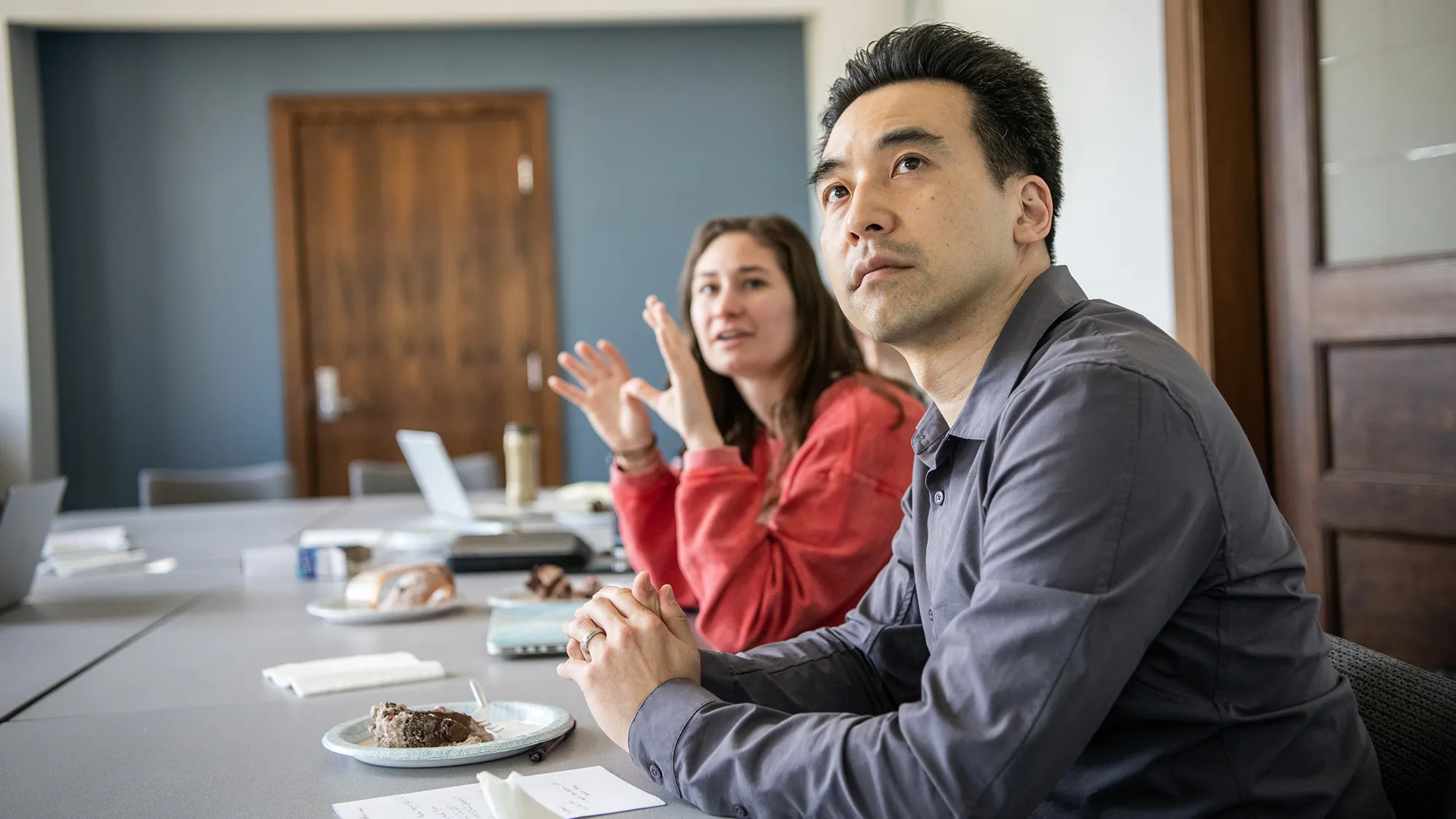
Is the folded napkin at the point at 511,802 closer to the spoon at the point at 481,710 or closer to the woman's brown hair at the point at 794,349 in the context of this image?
the spoon at the point at 481,710

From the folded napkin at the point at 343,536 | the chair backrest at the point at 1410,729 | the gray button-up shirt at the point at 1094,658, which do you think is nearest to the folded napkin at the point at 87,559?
the folded napkin at the point at 343,536

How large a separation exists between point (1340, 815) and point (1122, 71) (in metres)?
2.85

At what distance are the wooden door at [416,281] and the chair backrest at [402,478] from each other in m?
1.53

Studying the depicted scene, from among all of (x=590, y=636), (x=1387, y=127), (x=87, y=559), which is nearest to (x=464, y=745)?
(x=590, y=636)

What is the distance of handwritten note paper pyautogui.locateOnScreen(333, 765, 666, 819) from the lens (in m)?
1.00

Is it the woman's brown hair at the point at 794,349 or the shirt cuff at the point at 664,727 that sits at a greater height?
the woman's brown hair at the point at 794,349

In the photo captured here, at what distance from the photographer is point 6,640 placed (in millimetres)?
1856

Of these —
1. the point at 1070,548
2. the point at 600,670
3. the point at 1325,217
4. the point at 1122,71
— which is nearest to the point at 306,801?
the point at 600,670

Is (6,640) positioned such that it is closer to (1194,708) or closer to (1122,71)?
(1194,708)

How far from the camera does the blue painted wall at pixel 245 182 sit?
5.89 meters

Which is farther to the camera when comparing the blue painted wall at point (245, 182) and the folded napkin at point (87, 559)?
the blue painted wall at point (245, 182)

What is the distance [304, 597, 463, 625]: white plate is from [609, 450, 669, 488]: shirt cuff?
0.34 metres

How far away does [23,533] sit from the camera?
206 centimetres

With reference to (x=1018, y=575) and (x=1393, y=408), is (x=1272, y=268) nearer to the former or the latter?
Answer: (x=1393, y=408)
